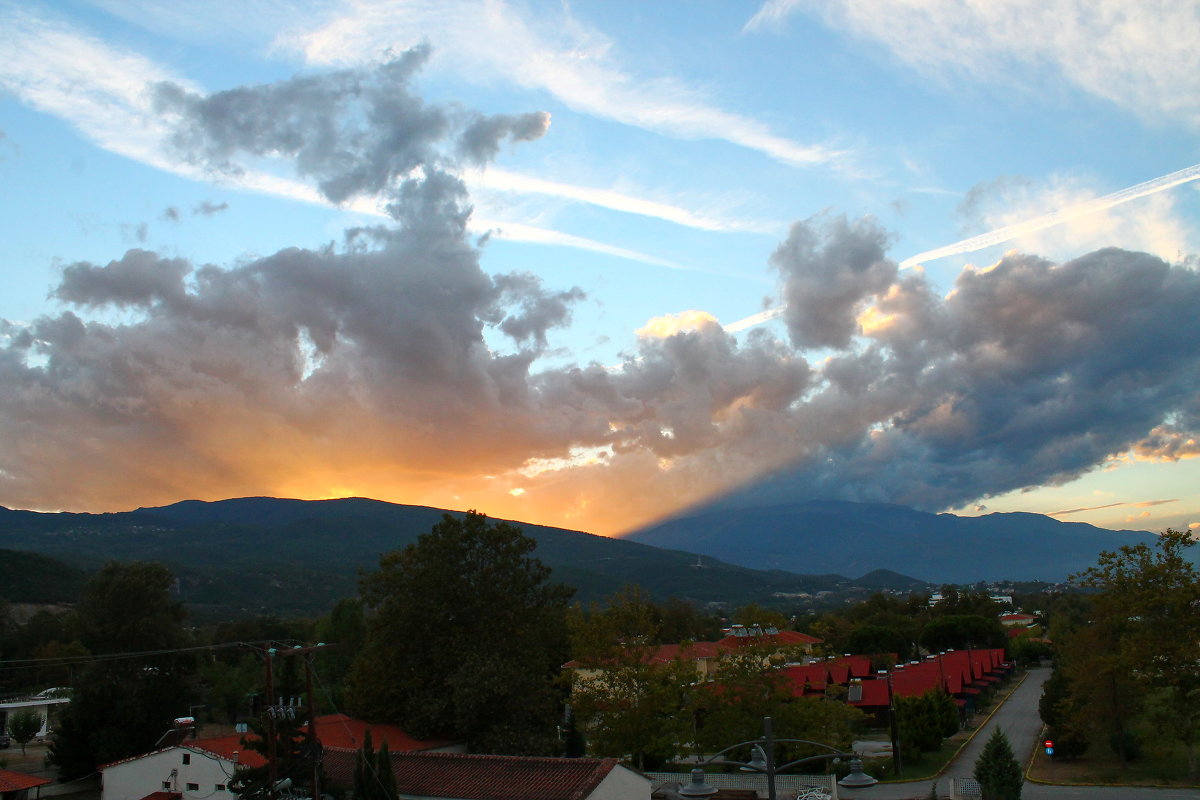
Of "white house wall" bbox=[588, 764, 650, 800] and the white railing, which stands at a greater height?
"white house wall" bbox=[588, 764, 650, 800]

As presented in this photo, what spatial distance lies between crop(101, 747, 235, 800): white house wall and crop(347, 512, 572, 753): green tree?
10496 millimetres

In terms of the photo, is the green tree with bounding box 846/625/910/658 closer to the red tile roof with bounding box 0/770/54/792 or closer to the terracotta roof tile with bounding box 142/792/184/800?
the terracotta roof tile with bounding box 142/792/184/800

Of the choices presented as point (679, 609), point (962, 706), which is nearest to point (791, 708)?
point (962, 706)

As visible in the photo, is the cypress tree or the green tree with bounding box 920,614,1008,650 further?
the green tree with bounding box 920,614,1008,650

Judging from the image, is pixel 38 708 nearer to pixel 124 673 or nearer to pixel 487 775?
pixel 124 673

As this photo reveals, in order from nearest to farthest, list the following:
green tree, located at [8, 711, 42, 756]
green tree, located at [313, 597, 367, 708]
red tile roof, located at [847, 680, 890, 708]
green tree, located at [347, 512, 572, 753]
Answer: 1. green tree, located at [347, 512, 572, 753]
2. green tree, located at [8, 711, 42, 756]
3. red tile roof, located at [847, 680, 890, 708]
4. green tree, located at [313, 597, 367, 708]

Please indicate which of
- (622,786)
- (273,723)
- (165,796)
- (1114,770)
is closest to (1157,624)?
(1114,770)

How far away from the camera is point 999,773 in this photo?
3478cm

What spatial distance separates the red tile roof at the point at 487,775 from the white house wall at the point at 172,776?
13.4 feet

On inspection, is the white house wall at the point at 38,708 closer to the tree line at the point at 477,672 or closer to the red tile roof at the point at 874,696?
the tree line at the point at 477,672

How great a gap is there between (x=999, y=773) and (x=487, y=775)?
808 inches

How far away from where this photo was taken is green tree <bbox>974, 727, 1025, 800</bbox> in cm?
3450

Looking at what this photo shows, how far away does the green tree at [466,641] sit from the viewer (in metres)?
41.2

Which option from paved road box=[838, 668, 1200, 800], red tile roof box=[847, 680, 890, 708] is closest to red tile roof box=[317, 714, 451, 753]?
paved road box=[838, 668, 1200, 800]
